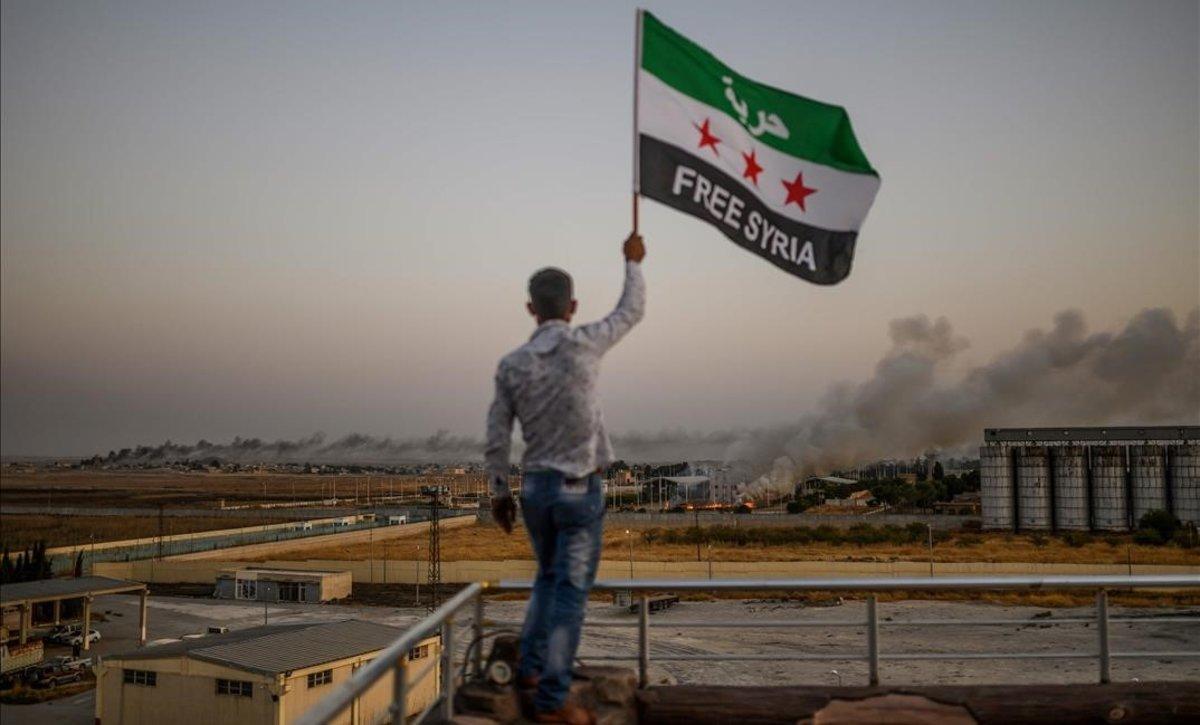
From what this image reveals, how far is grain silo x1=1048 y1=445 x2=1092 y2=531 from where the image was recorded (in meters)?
71.9

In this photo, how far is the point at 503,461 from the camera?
4.46 metres

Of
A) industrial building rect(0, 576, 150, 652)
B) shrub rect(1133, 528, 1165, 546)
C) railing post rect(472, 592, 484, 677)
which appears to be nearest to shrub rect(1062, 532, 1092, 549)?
shrub rect(1133, 528, 1165, 546)

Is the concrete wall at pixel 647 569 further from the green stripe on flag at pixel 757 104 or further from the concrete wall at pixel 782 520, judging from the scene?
the green stripe on flag at pixel 757 104

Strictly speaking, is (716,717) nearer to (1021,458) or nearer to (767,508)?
(1021,458)

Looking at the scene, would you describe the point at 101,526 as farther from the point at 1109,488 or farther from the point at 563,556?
the point at 563,556

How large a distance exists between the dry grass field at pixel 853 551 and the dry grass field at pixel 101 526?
98.6ft

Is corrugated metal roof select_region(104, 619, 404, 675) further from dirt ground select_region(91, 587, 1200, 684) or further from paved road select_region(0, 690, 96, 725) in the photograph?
dirt ground select_region(91, 587, 1200, 684)

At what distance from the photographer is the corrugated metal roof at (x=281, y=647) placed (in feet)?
Answer: 77.8

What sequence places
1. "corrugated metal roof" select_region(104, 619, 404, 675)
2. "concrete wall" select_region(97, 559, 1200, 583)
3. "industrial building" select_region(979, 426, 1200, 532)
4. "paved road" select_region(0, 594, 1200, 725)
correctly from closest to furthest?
"corrugated metal roof" select_region(104, 619, 404, 675), "paved road" select_region(0, 594, 1200, 725), "concrete wall" select_region(97, 559, 1200, 583), "industrial building" select_region(979, 426, 1200, 532)

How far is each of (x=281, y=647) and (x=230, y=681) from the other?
173 centimetres

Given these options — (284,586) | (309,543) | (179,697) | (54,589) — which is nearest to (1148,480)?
(284,586)

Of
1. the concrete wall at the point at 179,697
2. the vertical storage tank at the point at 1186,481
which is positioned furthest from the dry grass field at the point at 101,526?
the vertical storage tank at the point at 1186,481

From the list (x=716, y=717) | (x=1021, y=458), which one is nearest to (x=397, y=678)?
(x=716, y=717)

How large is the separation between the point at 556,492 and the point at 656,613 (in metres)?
42.0
